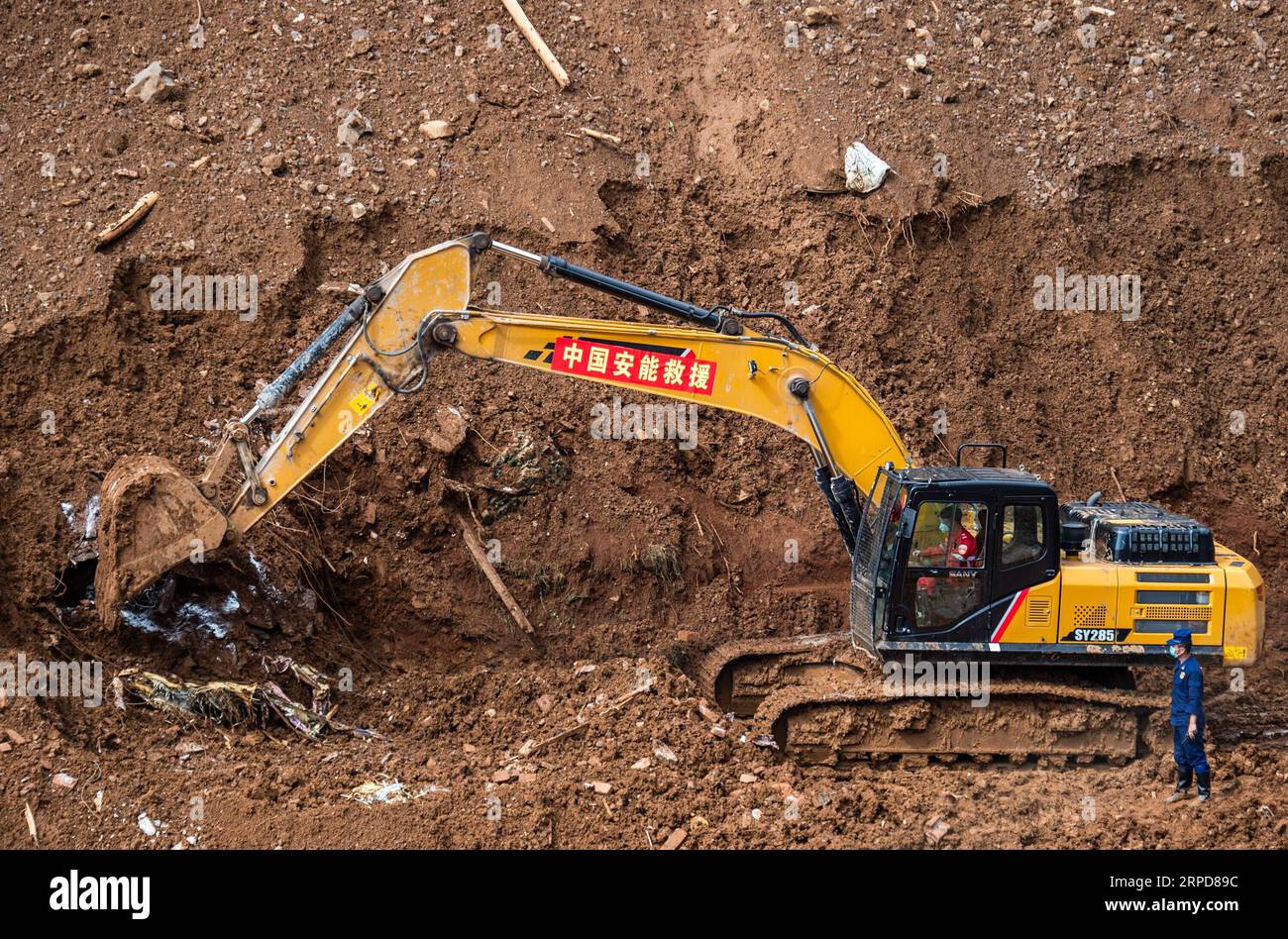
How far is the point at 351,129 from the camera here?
13.5 metres

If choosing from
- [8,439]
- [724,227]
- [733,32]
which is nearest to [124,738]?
[8,439]

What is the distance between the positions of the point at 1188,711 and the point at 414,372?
5.80 m

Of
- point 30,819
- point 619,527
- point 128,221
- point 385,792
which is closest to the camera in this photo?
point 30,819


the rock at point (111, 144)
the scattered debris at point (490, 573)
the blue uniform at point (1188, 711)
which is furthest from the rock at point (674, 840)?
the rock at point (111, 144)

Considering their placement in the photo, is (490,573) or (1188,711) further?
(490,573)

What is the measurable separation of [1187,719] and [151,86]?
1128 centimetres

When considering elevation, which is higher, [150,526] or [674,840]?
[150,526]

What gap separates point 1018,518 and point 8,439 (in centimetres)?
821

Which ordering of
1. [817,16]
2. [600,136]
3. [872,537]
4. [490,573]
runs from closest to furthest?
1. [872,537]
2. [490,573]
3. [600,136]
4. [817,16]

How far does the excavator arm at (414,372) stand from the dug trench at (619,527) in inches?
57.0

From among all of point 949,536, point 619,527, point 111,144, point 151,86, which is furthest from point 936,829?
point 151,86

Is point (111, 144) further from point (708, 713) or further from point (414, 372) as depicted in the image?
point (708, 713)

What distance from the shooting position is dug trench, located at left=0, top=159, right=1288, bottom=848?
8820mm

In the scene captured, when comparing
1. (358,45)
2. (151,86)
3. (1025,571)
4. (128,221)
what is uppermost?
(358,45)
